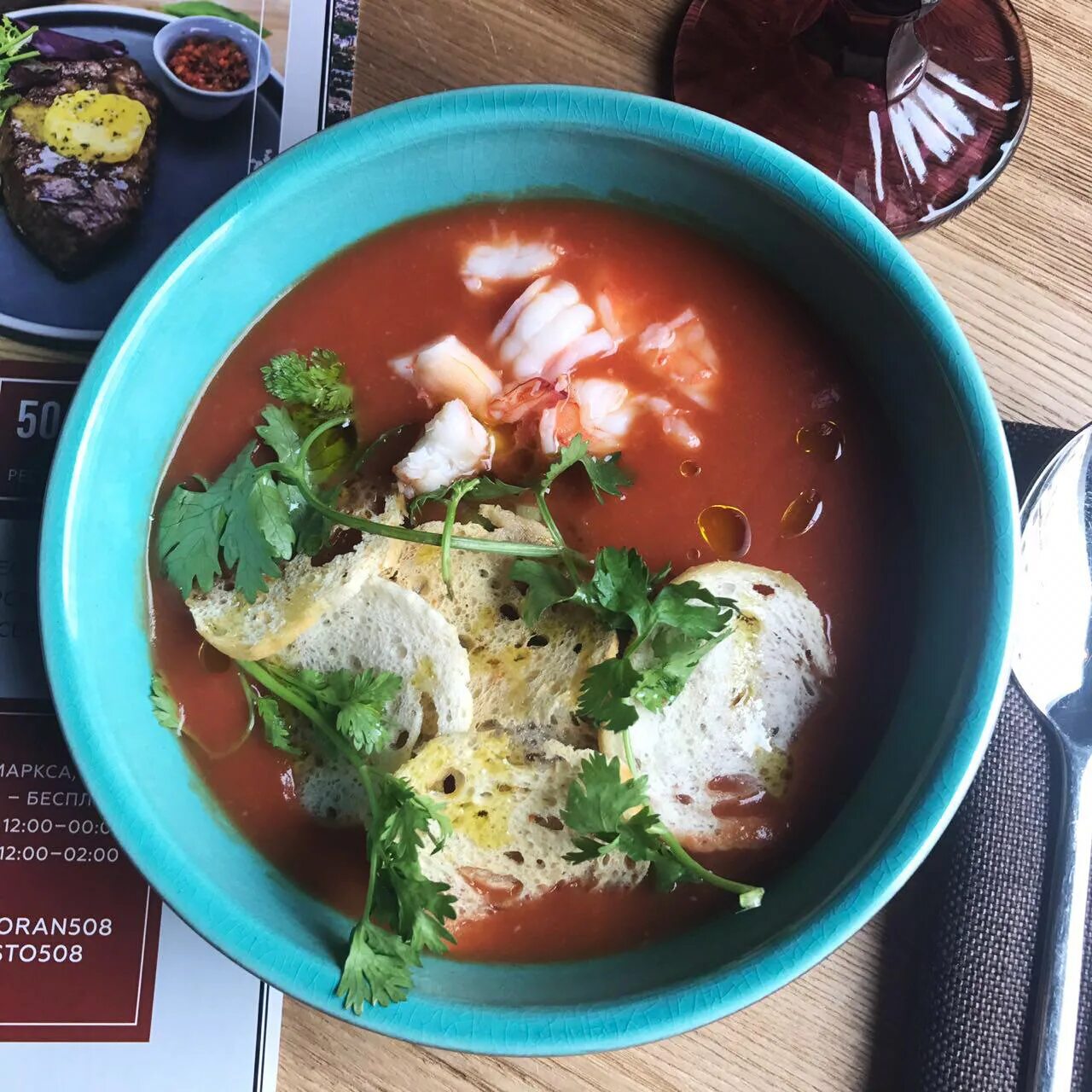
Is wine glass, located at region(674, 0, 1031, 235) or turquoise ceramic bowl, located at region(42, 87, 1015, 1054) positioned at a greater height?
wine glass, located at region(674, 0, 1031, 235)

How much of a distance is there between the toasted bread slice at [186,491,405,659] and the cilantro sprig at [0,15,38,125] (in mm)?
789

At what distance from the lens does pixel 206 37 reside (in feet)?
4.93

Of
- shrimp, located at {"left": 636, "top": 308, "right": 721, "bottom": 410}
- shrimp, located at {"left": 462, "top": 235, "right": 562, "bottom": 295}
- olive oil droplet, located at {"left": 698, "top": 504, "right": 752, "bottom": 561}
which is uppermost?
shrimp, located at {"left": 462, "top": 235, "right": 562, "bottom": 295}

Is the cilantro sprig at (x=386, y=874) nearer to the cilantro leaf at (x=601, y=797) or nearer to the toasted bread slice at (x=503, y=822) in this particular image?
the toasted bread slice at (x=503, y=822)

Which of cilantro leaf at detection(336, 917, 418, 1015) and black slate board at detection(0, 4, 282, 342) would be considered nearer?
cilantro leaf at detection(336, 917, 418, 1015)

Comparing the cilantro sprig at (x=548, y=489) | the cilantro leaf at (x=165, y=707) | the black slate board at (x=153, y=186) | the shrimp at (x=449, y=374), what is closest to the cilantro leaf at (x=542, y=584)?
the cilantro sprig at (x=548, y=489)

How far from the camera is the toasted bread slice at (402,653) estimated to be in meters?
Answer: 1.27

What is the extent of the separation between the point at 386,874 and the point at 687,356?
745 mm

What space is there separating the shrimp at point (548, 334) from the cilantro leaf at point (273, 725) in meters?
0.53

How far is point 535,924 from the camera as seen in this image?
129 cm

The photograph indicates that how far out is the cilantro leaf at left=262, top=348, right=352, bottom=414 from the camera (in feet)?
4.31

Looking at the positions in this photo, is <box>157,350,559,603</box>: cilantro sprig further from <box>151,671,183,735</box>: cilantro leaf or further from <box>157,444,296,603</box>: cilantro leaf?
<box>151,671,183,735</box>: cilantro leaf

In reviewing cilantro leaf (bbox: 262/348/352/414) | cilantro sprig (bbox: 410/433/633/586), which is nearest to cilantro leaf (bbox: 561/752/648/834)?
cilantro sprig (bbox: 410/433/633/586)

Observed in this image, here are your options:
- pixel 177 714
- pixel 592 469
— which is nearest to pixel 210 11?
pixel 592 469
